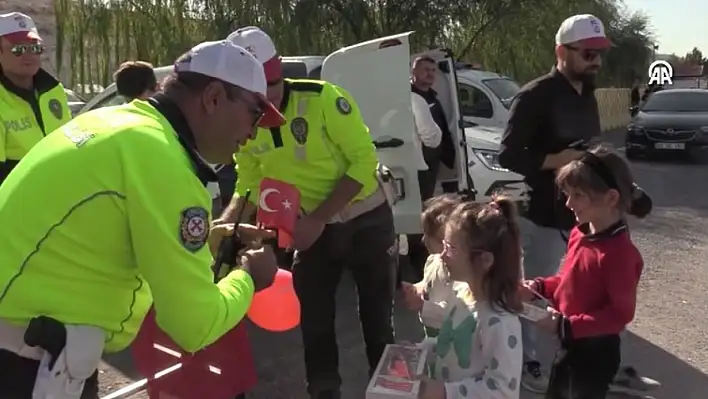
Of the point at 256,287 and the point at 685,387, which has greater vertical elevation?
the point at 256,287

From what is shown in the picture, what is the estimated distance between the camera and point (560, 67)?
158 inches

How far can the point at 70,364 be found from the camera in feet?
6.40

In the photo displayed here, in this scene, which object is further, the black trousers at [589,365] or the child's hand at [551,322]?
the black trousers at [589,365]

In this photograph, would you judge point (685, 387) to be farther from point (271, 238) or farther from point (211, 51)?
point (211, 51)

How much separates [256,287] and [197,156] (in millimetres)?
506

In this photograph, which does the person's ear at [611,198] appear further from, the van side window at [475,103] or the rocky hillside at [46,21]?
the rocky hillside at [46,21]

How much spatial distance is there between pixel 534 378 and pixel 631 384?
54 centimetres

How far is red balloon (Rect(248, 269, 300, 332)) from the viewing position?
305 cm

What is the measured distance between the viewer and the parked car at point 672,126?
51.2 feet

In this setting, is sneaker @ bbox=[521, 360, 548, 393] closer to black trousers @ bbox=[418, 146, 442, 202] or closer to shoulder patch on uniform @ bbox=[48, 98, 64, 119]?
black trousers @ bbox=[418, 146, 442, 202]

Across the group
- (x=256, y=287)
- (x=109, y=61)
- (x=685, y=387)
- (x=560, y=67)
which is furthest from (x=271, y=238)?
(x=109, y=61)

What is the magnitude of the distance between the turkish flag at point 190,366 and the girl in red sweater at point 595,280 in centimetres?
116

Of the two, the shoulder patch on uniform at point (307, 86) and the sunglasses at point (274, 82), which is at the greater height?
the sunglasses at point (274, 82)

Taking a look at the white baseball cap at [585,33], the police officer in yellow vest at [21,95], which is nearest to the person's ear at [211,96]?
the white baseball cap at [585,33]
